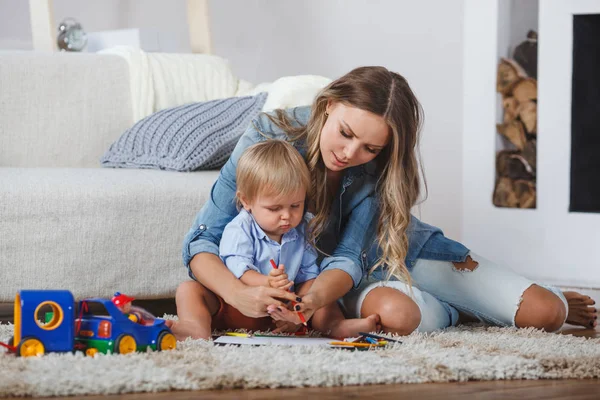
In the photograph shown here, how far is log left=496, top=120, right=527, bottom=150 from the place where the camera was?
2.75 m

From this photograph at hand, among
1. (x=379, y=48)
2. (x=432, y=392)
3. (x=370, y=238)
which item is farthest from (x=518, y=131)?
(x=432, y=392)

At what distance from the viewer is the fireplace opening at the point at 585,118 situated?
260cm

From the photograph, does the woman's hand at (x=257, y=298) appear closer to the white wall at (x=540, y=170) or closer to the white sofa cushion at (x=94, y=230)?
the white sofa cushion at (x=94, y=230)

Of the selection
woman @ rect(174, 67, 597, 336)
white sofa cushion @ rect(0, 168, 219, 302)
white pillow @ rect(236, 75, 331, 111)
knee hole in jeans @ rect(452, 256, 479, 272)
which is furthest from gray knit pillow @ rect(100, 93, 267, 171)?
knee hole in jeans @ rect(452, 256, 479, 272)

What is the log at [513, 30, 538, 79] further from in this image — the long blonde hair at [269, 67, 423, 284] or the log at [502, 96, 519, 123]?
the long blonde hair at [269, 67, 423, 284]

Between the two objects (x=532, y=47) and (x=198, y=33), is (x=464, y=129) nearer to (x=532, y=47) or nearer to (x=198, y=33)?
(x=532, y=47)

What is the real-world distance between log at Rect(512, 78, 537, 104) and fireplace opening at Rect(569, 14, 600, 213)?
0.45 feet

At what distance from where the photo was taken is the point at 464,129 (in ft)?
9.32

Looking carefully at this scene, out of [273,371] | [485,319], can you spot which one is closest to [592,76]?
[485,319]

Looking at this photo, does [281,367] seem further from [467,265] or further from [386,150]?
[467,265]

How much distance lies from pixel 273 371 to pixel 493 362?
33 centimetres

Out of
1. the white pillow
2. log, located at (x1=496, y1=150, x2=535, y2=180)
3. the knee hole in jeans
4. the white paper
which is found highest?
the white pillow

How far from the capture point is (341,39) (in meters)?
3.37

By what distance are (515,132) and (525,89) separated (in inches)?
5.5
